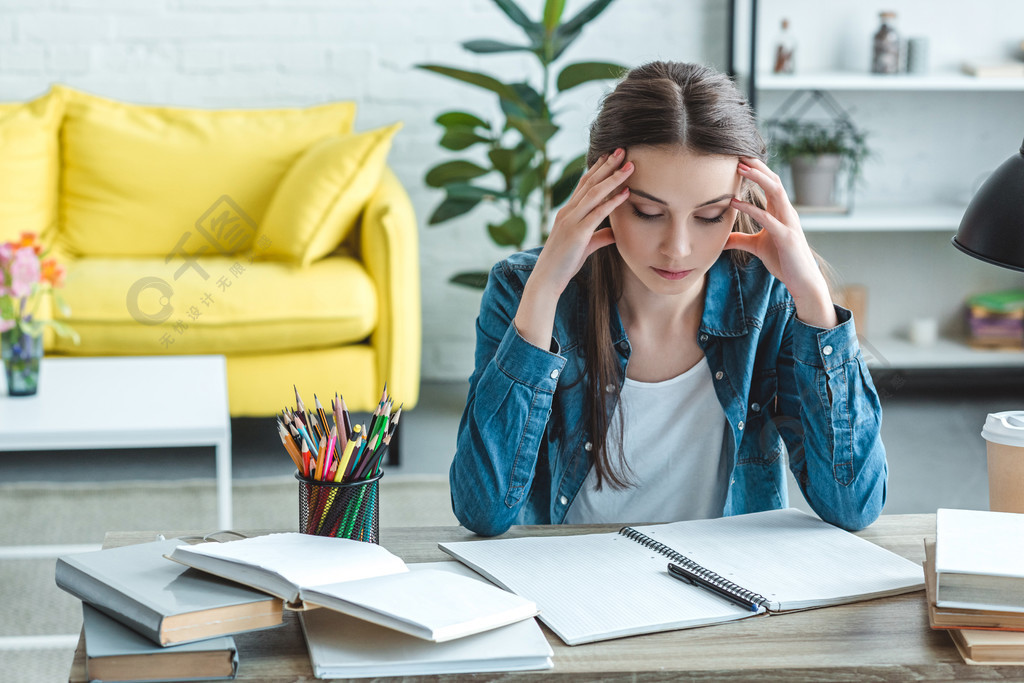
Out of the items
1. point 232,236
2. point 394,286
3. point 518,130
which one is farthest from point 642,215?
point 232,236

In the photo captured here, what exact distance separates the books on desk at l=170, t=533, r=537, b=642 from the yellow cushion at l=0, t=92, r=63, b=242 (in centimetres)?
245

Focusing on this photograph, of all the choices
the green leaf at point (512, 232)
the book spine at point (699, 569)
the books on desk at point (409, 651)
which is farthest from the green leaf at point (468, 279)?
the books on desk at point (409, 651)

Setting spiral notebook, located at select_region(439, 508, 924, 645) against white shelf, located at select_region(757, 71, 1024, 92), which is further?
white shelf, located at select_region(757, 71, 1024, 92)

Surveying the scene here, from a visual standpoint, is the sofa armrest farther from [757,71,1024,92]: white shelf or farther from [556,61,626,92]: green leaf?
[757,71,1024,92]: white shelf

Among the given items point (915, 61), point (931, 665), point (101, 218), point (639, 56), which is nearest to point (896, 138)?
point (915, 61)

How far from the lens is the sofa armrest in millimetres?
2650

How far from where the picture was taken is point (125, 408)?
1896mm

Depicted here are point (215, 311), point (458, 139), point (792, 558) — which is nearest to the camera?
point (792, 558)

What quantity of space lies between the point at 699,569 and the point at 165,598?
40cm

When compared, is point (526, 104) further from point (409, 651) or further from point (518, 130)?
point (409, 651)

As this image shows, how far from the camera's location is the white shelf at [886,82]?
3096mm

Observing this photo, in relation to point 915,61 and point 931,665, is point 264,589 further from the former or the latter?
point 915,61

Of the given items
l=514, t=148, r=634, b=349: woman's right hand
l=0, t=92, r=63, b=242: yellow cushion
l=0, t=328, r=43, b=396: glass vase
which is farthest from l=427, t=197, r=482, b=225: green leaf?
l=514, t=148, r=634, b=349: woman's right hand

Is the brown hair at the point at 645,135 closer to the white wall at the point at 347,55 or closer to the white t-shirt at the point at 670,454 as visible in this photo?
the white t-shirt at the point at 670,454
